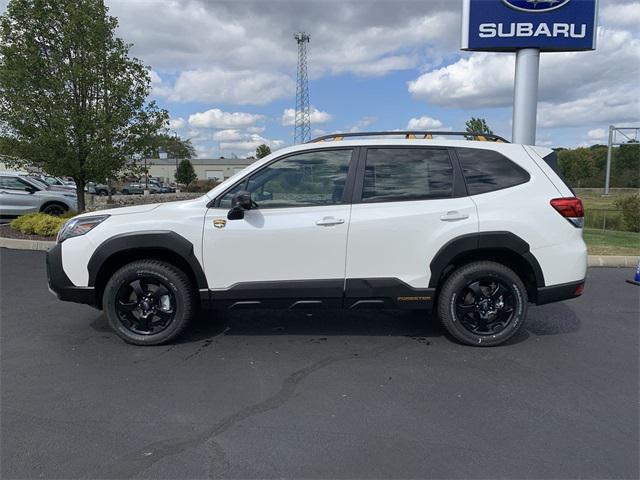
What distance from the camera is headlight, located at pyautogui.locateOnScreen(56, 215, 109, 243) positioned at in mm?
4270

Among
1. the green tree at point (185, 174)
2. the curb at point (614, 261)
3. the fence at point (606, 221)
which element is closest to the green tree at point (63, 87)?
the curb at point (614, 261)

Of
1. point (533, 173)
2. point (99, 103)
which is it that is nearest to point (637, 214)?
point (533, 173)

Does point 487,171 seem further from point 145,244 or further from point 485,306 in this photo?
point 145,244

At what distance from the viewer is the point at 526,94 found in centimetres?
1067

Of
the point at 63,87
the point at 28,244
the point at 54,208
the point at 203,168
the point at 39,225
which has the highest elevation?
the point at 203,168

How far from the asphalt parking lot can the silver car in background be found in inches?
394

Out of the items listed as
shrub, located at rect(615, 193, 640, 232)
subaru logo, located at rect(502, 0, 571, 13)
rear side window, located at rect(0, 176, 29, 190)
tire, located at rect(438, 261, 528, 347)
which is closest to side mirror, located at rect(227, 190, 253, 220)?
tire, located at rect(438, 261, 528, 347)

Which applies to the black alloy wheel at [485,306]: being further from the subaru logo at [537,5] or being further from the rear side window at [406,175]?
the subaru logo at [537,5]

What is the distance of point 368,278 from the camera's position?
4195mm

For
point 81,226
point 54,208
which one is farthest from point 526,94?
point 54,208

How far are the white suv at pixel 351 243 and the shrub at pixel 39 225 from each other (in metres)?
7.03

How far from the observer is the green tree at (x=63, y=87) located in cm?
1004

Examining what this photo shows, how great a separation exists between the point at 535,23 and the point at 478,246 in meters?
8.44

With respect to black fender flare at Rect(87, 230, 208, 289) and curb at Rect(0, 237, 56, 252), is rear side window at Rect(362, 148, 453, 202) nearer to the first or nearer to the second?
black fender flare at Rect(87, 230, 208, 289)
